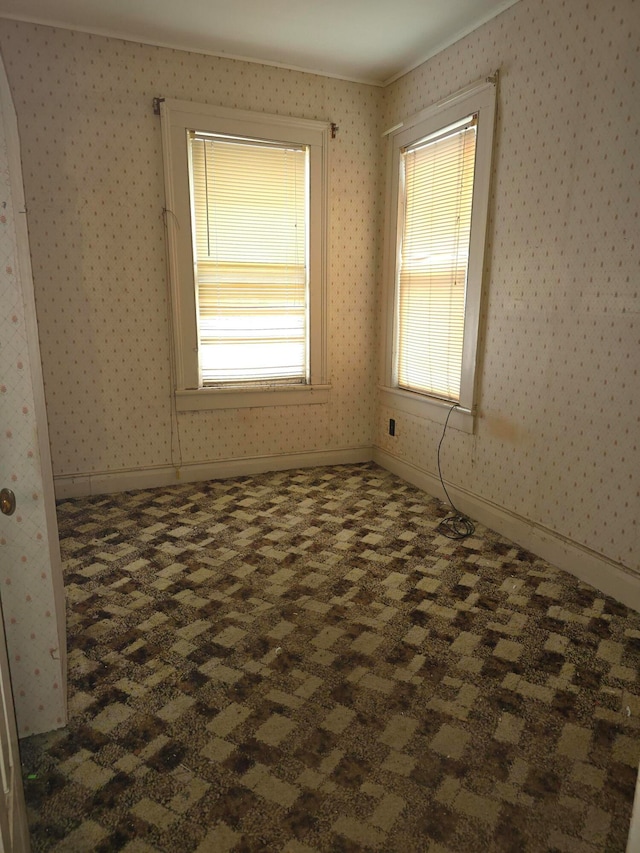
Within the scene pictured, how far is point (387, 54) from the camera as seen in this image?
3732 mm

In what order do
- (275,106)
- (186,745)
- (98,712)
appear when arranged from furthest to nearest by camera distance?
(275,106) < (98,712) < (186,745)

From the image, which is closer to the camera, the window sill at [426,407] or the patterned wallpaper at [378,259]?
the patterned wallpaper at [378,259]

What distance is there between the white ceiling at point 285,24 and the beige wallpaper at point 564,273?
0.72ft

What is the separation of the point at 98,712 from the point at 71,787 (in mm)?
299

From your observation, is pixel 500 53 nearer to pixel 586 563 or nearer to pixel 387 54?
pixel 387 54

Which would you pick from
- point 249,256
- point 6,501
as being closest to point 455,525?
point 249,256

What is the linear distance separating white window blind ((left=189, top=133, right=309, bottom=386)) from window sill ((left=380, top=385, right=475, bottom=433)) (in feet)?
2.69

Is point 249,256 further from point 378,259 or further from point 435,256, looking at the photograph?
point 435,256

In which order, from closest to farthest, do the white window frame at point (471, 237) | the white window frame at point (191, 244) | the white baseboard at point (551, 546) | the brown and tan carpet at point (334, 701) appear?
the brown and tan carpet at point (334, 701) < the white baseboard at point (551, 546) < the white window frame at point (471, 237) < the white window frame at point (191, 244)

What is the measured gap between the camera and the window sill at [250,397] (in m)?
4.07

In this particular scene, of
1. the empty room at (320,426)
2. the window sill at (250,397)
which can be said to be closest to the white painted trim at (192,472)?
the empty room at (320,426)

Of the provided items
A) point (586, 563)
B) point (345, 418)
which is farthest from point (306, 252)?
point (586, 563)

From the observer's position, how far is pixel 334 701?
197 cm

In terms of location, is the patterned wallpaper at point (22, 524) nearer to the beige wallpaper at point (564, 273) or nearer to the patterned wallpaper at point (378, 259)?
the patterned wallpaper at point (378, 259)
